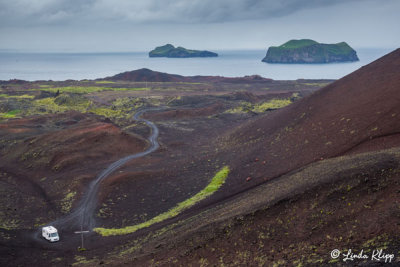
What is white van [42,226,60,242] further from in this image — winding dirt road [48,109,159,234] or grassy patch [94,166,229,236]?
grassy patch [94,166,229,236]

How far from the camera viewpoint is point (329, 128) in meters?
44.2

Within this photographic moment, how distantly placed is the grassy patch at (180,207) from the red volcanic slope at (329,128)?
1.99 metres

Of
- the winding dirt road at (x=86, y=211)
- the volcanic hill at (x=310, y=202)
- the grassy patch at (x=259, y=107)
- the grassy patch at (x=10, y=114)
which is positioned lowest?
the winding dirt road at (x=86, y=211)

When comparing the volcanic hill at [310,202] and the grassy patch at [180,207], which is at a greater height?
the volcanic hill at [310,202]

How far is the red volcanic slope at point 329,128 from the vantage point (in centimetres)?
3653

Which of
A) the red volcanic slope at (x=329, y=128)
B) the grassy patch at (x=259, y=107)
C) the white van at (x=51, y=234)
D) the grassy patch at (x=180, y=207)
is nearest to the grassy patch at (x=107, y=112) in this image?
the grassy patch at (x=259, y=107)

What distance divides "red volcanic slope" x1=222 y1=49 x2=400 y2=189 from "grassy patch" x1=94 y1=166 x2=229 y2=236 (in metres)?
1.99

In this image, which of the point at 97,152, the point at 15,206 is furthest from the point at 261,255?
the point at 97,152

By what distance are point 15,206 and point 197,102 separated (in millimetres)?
88219

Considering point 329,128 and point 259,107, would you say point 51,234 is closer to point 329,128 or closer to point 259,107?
point 329,128

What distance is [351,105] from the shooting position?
4800 centimetres

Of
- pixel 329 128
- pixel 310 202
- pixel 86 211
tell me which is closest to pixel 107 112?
pixel 86 211

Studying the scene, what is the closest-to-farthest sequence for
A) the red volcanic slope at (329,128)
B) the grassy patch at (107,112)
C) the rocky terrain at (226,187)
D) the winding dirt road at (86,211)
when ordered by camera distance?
the rocky terrain at (226,187) < the winding dirt road at (86,211) < the red volcanic slope at (329,128) < the grassy patch at (107,112)

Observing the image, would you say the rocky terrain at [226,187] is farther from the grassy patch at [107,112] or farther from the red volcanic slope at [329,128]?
the grassy patch at [107,112]
